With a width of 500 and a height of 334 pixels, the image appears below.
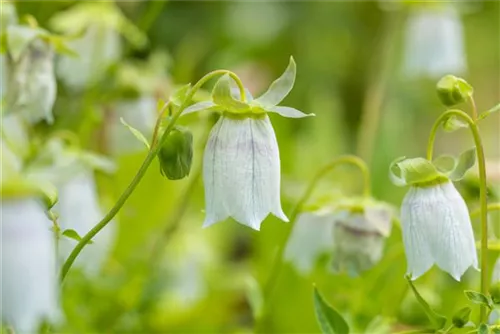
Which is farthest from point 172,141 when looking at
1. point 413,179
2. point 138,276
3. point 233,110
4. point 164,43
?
point 164,43

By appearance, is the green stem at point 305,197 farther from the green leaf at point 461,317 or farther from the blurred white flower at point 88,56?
the blurred white flower at point 88,56

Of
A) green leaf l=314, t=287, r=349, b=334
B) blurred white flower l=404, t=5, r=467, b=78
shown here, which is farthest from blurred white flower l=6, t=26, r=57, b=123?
blurred white flower l=404, t=5, r=467, b=78

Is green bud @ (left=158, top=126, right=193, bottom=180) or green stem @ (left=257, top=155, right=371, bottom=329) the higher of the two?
green bud @ (left=158, top=126, right=193, bottom=180)

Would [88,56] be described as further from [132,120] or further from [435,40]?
[435,40]

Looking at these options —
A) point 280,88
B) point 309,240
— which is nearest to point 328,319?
point 280,88

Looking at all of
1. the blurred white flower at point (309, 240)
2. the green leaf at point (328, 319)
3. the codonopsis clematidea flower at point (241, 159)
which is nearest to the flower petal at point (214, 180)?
the codonopsis clematidea flower at point (241, 159)

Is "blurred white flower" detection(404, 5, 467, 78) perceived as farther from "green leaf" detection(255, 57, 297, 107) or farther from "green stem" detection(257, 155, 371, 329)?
"green leaf" detection(255, 57, 297, 107)
